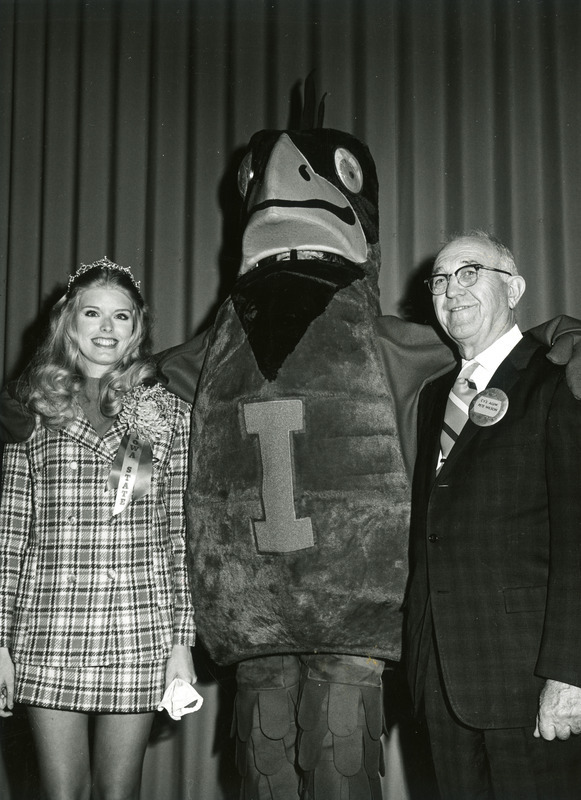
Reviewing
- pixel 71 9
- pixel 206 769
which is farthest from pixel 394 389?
pixel 71 9

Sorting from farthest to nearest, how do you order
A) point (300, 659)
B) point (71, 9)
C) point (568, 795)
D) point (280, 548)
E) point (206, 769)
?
point (71, 9) < point (206, 769) < point (300, 659) < point (280, 548) < point (568, 795)

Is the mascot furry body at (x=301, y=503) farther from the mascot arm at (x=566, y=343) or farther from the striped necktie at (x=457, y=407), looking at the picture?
the mascot arm at (x=566, y=343)

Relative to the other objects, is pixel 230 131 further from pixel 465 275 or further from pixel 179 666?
pixel 179 666

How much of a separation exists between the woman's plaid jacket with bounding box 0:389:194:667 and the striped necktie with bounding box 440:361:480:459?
596mm

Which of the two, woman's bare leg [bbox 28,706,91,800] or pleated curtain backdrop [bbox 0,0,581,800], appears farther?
pleated curtain backdrop [bbox 0,0,581,800]

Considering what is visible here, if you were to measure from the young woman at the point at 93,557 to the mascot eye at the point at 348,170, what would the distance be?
60cm

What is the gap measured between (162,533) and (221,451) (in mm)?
237

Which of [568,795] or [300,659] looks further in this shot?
[300,659]

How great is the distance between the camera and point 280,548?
1.70m

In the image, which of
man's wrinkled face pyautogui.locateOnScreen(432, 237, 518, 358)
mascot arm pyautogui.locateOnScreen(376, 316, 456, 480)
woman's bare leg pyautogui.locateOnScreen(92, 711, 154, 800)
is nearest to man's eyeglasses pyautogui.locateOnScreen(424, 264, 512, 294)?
man's wrinkled face pyautogui.locateOnScreen(432, 237, 518, 358)

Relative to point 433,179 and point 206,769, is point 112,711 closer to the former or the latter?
point 206,769

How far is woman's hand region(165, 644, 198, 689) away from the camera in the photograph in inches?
Result: 69.9

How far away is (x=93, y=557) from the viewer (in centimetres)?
178

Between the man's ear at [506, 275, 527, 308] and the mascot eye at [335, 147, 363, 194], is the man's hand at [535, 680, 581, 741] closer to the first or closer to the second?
the man's ear at [506, 275, 527, 308]
